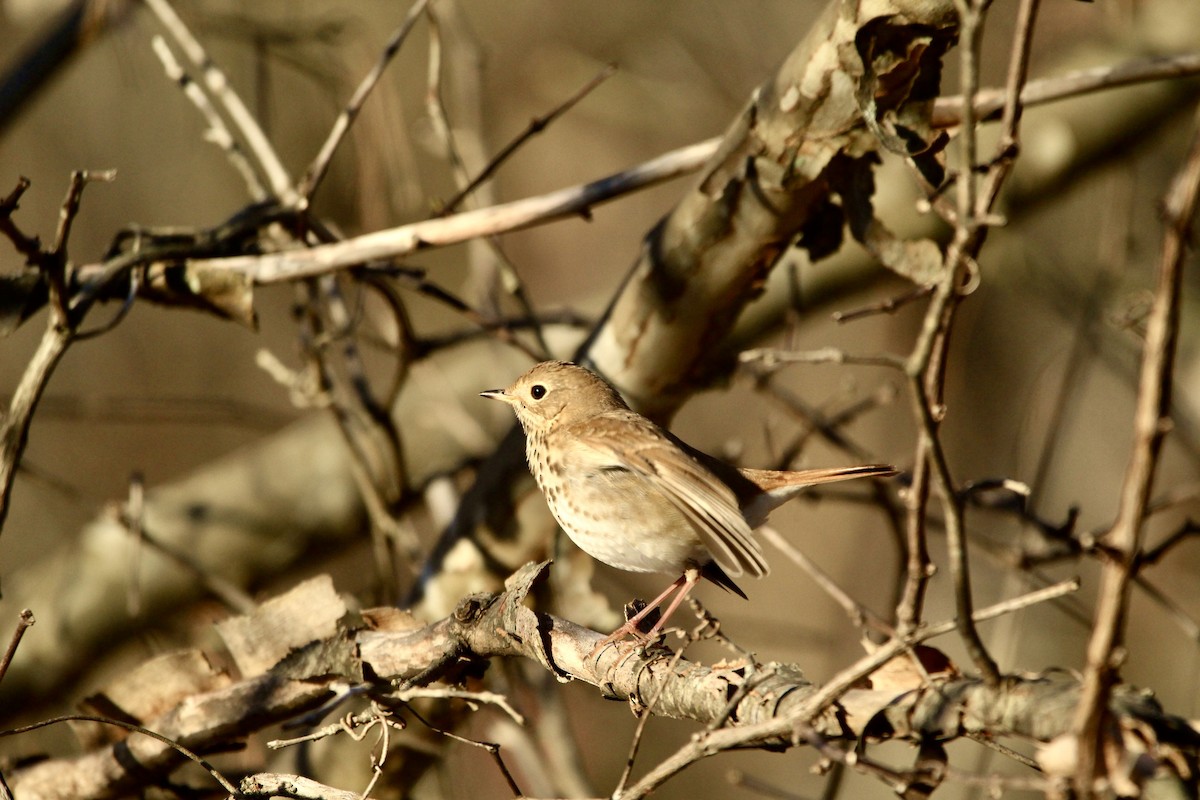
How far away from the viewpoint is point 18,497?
728 centimetres

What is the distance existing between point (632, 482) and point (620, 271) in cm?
574

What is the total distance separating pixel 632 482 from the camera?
2717 mm

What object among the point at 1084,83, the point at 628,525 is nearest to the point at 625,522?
the point at 628,525

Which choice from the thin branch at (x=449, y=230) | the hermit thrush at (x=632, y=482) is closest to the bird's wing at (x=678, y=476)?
the hermit thrush at (x=632, y=482)

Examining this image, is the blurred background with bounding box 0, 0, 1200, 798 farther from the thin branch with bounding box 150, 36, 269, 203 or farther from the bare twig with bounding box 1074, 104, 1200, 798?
the bare twig with bounding box 1074, 104, 1200, 798

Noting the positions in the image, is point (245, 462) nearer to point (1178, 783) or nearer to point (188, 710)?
point (188, 710)

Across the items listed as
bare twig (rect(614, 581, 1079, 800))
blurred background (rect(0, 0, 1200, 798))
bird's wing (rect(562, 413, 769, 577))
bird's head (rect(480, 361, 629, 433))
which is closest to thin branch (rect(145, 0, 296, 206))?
blurred background (rect(0, 0, 1200, 798))

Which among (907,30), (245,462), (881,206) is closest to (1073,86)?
(907,30)

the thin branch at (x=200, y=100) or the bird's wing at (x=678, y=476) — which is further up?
the thin branch at (x=200, y=100)

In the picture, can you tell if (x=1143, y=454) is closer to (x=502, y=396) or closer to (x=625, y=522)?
(x=625, y=522)

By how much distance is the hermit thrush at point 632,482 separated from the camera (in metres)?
2.54

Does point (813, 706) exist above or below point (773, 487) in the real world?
below

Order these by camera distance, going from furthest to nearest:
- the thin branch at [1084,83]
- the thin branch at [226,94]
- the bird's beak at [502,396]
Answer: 1. the thin branch at [226,94]
2. the bird's beak at [502,396]
3. the thin branch at [1084,83]

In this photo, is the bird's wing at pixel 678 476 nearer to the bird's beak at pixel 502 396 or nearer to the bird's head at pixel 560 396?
the bird's head at pixel 560 396
